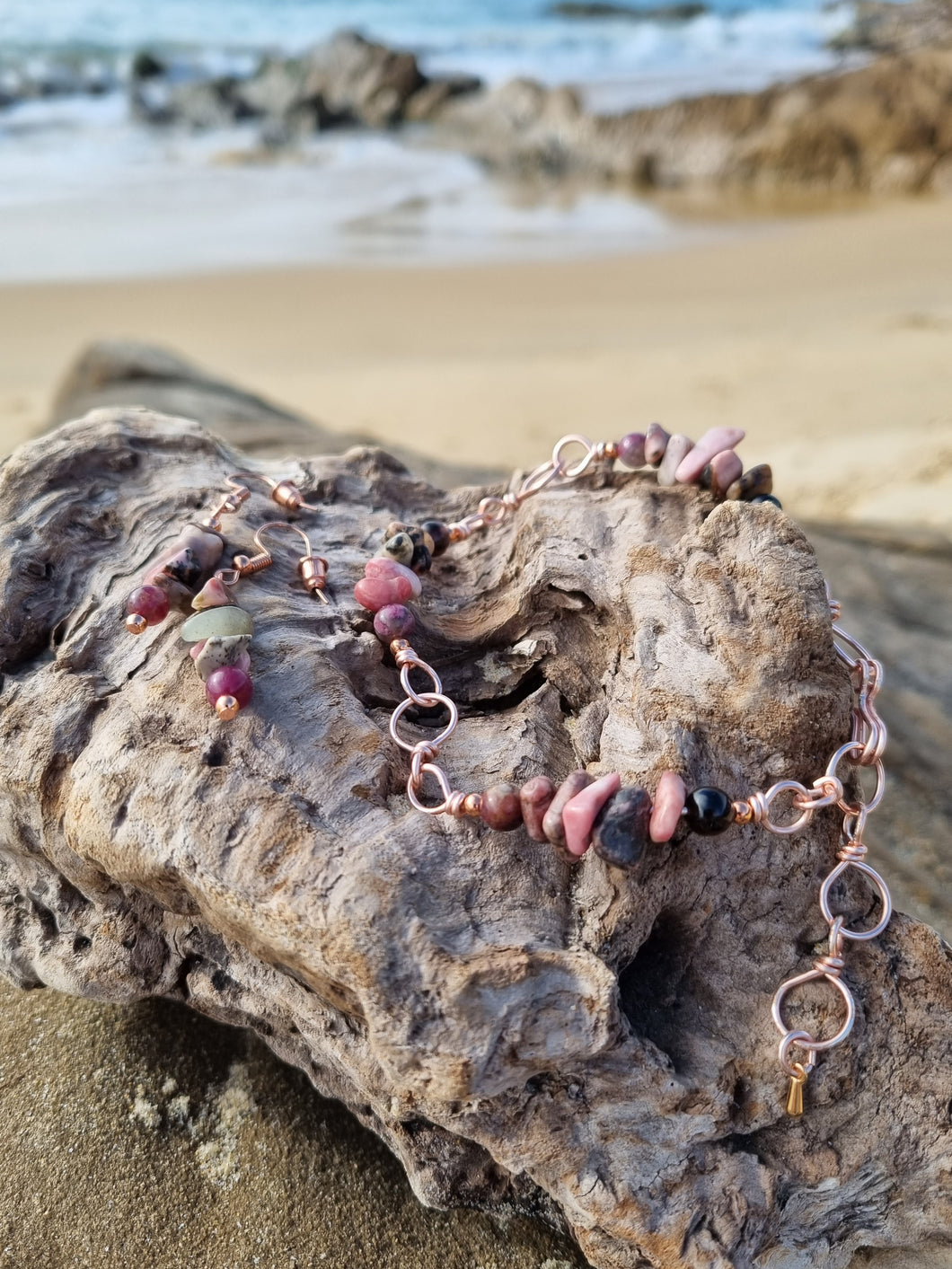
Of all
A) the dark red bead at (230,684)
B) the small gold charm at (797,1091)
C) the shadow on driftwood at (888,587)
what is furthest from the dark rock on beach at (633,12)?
the small gold charm at (797,1091)

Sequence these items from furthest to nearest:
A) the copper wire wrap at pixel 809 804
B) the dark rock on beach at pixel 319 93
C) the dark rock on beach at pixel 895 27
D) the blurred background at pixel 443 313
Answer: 1. the dark rock on beach at pixel 319 93
2. the dark rock on beach at pixel 895 27
3. the blurred background at pixel 443 313
4. the copper wire wrap at pixel 809 804

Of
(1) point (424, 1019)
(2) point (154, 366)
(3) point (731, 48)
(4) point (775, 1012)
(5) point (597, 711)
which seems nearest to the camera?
(1) point (424, 1019)

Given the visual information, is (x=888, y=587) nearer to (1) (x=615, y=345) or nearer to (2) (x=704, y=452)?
(2) (x=704, y=452)

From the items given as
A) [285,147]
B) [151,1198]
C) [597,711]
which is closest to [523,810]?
[597,711]

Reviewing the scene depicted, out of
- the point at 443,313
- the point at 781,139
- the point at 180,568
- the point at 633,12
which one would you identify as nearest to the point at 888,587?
the point at 180,568

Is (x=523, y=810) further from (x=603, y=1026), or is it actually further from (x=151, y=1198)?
(x=151, y=1198)

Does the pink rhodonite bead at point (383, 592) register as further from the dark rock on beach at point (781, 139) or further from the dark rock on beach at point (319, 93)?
the dark rock on beach at point (319, 93)

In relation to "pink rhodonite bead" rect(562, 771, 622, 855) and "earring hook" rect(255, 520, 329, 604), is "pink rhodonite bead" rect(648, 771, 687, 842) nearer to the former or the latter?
"pink rhodonite bead" rect(562, 771, 622, 855)
